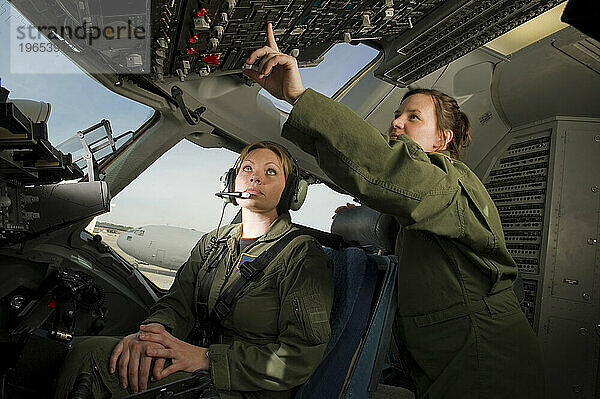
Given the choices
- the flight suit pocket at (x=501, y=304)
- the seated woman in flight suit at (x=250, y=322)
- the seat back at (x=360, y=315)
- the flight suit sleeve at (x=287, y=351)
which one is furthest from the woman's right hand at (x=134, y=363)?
the flight suit pocket at (x=501, y=304)

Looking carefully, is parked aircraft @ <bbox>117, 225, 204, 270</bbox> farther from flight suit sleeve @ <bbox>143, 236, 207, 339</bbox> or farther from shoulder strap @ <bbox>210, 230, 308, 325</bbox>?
shoulder strap @ <bbox>210, 230, 308, 325</bbox>

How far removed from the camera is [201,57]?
2.48 meters

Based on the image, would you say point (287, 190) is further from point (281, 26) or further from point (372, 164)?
point (281, 26)

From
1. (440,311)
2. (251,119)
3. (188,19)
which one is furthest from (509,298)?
(251,119)

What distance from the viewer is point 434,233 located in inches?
38.1

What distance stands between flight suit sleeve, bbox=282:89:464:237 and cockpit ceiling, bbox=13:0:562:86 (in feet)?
3.85

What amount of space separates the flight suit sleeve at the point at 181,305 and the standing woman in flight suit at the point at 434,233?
29.7 inches

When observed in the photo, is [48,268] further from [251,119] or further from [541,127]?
[541,127]

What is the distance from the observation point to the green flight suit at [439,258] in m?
0.89

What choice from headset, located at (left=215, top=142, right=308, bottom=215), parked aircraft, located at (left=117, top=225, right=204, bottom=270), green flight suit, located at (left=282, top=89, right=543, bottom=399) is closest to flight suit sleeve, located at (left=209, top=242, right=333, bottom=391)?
green flight suit, located at (left=282, top=89, right=543, bottom=399)

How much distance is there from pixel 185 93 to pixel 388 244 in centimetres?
200

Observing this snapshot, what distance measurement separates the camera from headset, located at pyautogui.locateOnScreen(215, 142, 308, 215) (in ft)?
5.30

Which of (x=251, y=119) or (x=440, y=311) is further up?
(x=251, y=119)

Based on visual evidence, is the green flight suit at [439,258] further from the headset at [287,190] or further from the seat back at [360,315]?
the headset at [287,190]
